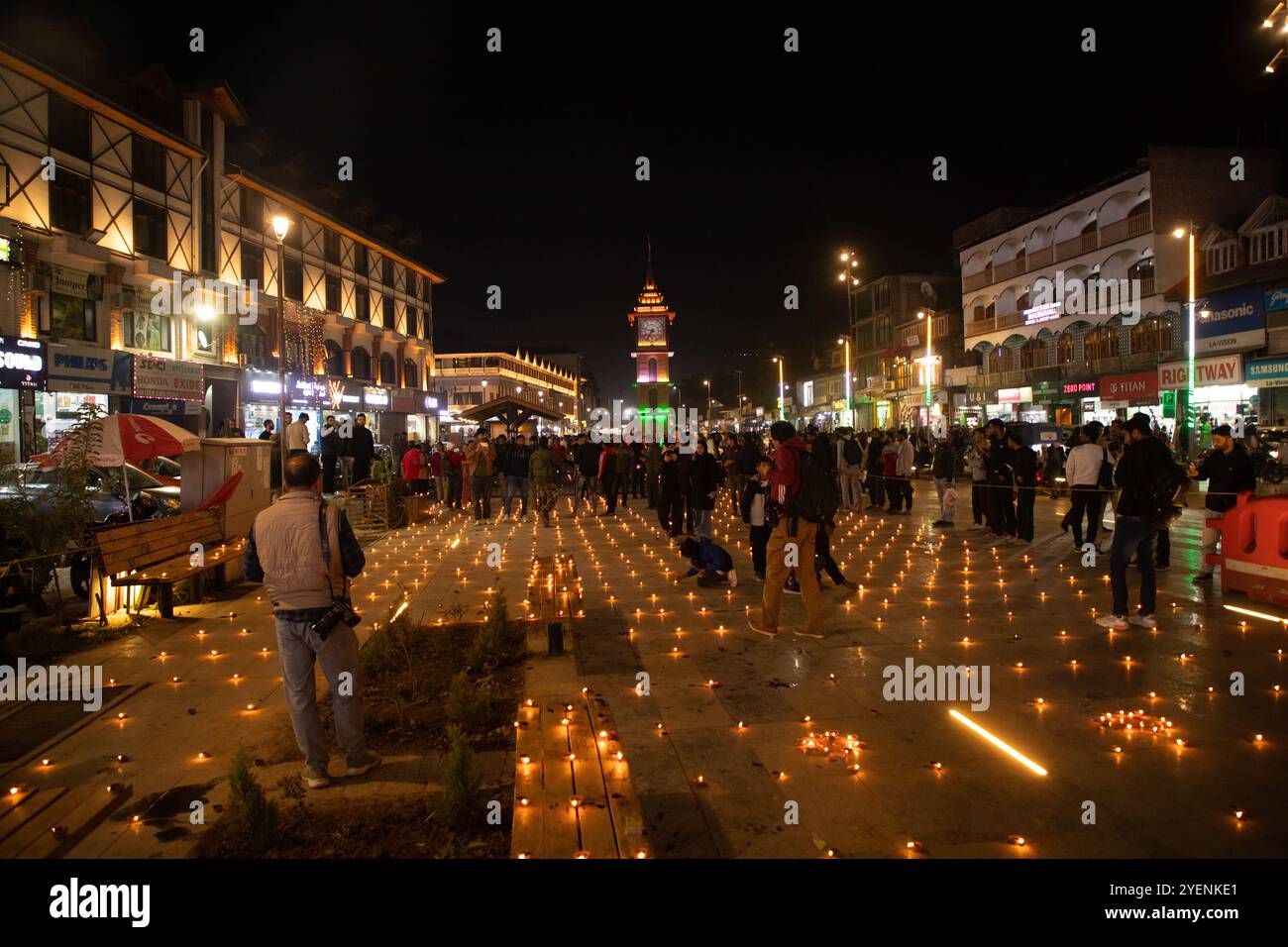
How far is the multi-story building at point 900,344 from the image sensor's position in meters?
47.2

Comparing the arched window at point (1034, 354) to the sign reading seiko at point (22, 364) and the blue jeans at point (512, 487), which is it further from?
the sign reading seiko at point (22, 364)

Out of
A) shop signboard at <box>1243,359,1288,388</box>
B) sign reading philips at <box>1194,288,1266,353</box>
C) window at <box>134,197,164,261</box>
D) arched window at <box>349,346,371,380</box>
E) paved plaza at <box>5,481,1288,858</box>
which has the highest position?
window at <box>134,197,164,261</box>

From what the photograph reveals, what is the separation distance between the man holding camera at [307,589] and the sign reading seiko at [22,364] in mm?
19675

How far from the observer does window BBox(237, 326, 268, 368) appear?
30.4 m

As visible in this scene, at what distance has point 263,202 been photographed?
3206 cm

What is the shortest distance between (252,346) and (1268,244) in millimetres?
36402

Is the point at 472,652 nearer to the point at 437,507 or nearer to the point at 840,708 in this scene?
the point at 840,708

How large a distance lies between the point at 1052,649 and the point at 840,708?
99.3 inches

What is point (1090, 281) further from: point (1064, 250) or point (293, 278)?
point (293, 278)

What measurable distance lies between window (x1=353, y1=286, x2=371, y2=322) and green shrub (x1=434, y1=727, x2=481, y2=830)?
1533 inches

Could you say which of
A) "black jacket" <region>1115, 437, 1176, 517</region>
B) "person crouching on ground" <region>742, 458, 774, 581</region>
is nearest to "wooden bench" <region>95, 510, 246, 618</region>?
"person crouching on ground" <region>742, 458, 774, 581</region>

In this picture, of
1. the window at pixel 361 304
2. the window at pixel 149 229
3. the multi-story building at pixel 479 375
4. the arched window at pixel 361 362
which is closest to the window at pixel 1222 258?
the window at pixel 149 229

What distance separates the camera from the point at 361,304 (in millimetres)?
40500

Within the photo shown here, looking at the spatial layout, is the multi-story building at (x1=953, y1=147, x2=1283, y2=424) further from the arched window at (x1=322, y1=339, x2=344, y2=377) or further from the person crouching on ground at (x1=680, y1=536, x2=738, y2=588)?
the arched window at (x1=322, y1=339, x2=344, y2=377)
